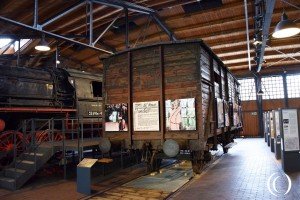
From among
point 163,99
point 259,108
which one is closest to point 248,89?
point 259,108

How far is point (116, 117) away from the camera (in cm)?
876

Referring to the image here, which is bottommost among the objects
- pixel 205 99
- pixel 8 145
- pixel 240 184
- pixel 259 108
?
pixel 240 184

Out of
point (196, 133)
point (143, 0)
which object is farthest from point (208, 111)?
point (143, 0)

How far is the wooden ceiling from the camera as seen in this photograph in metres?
10.9

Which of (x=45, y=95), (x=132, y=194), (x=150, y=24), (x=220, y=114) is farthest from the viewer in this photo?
(x=150, y=24)

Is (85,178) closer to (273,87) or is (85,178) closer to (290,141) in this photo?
(290,141)

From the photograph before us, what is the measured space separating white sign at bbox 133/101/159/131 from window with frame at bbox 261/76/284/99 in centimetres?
2030

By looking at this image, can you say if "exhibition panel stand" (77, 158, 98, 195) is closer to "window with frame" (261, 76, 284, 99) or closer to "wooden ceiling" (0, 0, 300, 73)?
"wooden ceiling" (0, 0, 300, 73)

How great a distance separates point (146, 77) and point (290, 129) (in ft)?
15.5

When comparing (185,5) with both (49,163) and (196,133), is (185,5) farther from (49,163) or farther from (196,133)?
(49,163)

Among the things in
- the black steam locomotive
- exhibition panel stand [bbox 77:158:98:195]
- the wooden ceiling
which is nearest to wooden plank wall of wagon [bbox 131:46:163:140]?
the wooden ceiling

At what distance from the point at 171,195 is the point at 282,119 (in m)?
4.51

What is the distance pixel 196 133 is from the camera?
24.2ft

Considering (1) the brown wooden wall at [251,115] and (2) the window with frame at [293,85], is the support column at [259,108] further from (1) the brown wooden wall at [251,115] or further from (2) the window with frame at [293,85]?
(2) the window with frame at [293,85]
